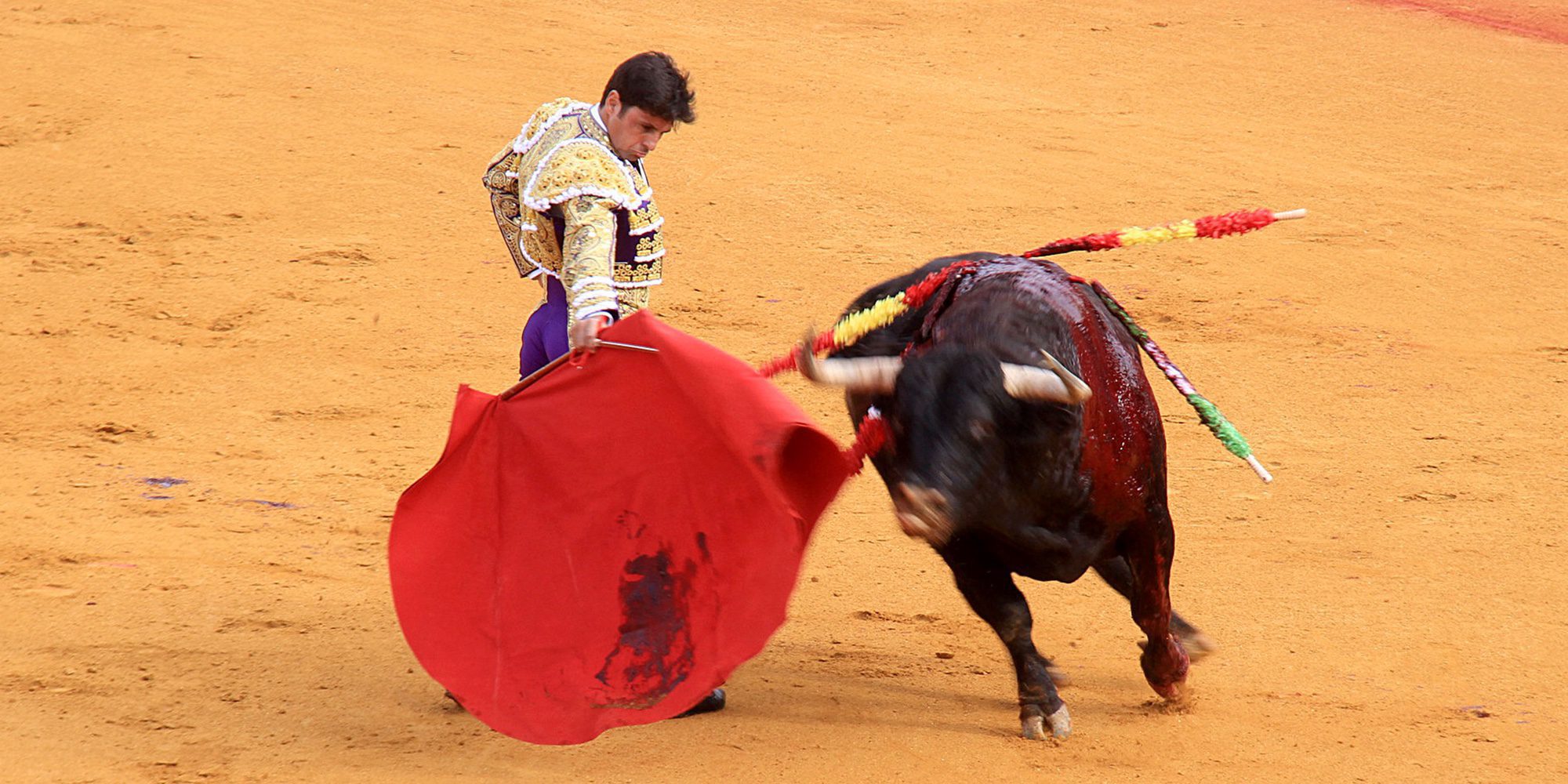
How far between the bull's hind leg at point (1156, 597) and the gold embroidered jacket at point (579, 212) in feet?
4.68

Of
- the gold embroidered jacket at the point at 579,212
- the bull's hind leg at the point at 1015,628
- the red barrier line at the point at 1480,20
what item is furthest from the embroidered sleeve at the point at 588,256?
the red barrier line at the point at 1480,20

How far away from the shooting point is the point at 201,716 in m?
3.73

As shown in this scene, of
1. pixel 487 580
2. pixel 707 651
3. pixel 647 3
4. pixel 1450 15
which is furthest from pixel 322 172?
pixel 1450 15

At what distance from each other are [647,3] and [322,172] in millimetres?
4731

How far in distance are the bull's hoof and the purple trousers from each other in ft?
5.02

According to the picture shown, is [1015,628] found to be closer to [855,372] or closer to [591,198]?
[855,372]

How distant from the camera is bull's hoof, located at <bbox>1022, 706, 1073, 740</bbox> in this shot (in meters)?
3.77

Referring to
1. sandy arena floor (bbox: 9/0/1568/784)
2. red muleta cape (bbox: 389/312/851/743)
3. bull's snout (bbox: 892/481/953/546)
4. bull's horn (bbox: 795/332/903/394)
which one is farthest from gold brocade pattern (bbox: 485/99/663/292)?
sandy arena floor (bbox: 9/0/1568/784)

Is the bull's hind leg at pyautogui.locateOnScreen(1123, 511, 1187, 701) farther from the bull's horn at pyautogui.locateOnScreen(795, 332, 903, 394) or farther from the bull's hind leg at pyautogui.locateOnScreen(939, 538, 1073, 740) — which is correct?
the bull's horn at pyautogui.locateOnScreen(795, 332, 903, 394)

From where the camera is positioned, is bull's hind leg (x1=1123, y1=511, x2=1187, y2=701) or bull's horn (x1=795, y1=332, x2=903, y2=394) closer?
bull's horn (x1=795, y1=332, x2=903, y2=394)

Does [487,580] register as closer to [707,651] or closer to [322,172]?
[707,651]

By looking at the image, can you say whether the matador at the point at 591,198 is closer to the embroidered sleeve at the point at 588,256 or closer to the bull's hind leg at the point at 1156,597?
the embroidered sleeve at the point at 588,256

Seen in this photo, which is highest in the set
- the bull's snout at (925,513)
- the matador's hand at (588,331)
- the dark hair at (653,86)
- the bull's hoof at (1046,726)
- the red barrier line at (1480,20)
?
the dark hair at (653,86)

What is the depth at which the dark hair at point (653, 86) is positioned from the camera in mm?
3512
